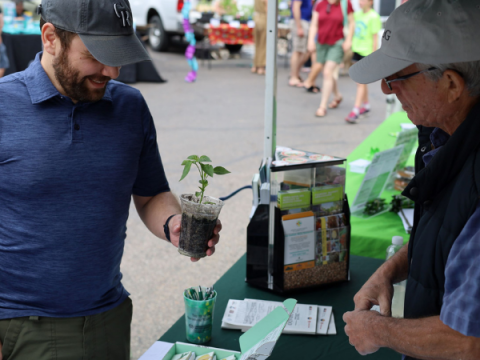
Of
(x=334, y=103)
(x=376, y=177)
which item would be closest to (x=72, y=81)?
(x=376, y=177)

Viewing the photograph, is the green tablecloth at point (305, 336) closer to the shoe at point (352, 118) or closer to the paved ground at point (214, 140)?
the paved ground at point (214, 140)

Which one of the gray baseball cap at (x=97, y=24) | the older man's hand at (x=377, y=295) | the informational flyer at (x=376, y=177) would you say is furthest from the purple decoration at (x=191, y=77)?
the older man's hand at (x=377, y=295)

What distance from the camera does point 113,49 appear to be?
1.50 m

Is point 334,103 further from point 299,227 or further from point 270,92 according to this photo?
point 299,227

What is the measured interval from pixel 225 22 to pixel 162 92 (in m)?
3.80

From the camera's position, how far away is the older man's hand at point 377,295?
1.44m

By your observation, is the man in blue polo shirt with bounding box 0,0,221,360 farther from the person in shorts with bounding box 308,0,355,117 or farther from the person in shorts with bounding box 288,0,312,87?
the person in shorts with bounding box 288,0,312,87

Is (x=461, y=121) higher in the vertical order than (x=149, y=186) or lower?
higher

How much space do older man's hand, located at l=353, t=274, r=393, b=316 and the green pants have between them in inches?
31.9

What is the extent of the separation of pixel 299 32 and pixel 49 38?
26.3 feet

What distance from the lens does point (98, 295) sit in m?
1.67

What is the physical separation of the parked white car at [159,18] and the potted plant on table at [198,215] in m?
11.5

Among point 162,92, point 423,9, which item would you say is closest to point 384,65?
point 423,9

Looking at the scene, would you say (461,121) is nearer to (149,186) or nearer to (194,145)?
(149,186)
